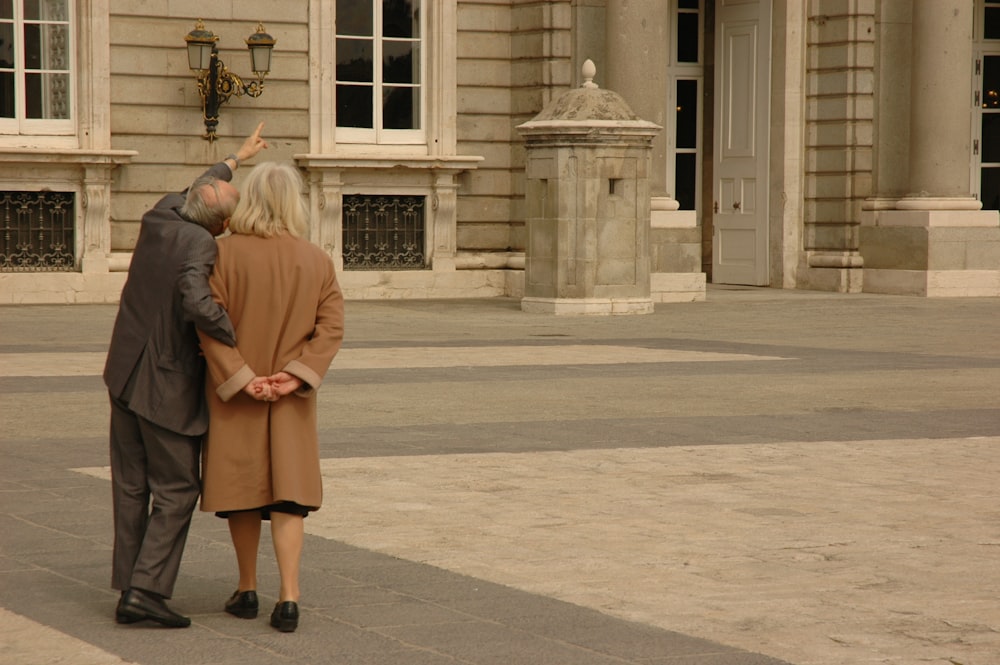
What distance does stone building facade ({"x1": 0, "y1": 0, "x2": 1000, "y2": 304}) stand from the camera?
20.9 m

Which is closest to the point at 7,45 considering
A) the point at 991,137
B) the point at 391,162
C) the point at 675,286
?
the point at 391,162

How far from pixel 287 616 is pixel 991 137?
73.1 ft

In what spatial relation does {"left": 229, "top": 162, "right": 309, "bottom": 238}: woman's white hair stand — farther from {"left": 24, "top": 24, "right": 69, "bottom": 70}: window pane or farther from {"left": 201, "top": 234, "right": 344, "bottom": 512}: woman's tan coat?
{"left": 24, "top": 24, "right": 69, "bottom": 70}: window pane

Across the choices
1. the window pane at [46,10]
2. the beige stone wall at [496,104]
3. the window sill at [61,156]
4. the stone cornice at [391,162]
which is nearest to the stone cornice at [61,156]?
the window sill at [61,156]

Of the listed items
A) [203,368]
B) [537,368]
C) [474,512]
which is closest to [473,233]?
[537,368]

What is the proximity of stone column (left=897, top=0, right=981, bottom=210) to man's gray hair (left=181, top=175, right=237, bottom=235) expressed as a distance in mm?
18337

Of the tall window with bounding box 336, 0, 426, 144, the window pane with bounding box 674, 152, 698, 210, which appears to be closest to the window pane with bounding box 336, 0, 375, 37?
the tall window with bounding box 336, 0, 426, 144

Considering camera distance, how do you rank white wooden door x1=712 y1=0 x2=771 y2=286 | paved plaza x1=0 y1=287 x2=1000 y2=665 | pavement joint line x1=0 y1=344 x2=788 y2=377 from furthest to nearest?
white wooden door x1=712 y1=0 x2=771 y2=286 → pavement joint line x1=0 y1=344 x2=788 y2=377 → paved plaza x1=0 y1=287 x2=1000 y2=665

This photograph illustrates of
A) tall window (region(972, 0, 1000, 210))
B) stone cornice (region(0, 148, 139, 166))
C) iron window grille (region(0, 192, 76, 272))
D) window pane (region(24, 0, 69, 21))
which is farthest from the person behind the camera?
tall window (region(972, 0, 1000, 210))

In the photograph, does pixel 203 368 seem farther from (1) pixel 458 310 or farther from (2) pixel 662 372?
(1) pixel 458 310

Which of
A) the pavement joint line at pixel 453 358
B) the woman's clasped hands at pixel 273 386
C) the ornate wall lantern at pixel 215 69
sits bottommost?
the pavement joint line at pixel 453 358

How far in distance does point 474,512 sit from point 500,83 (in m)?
16.7

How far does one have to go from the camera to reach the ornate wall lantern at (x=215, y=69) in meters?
20.9

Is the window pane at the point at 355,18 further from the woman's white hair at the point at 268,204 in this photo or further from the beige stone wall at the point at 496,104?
the woman's white hair at the point at 268,204
